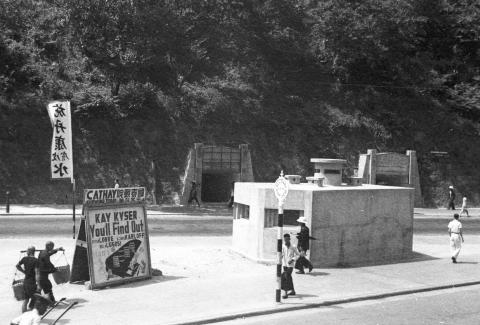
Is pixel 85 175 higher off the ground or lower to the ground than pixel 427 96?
lower

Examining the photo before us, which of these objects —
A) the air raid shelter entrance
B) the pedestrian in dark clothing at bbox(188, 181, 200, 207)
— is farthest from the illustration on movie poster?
the air raid shelter entrance

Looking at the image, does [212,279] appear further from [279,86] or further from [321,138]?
[279,86]

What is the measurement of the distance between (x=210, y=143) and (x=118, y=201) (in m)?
23.2

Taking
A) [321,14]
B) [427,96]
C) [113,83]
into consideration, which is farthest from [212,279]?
[427,96]

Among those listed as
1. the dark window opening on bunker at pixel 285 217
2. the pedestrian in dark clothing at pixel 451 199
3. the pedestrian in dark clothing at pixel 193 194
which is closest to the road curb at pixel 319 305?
the dark window opening on bunker at pixel 285 217

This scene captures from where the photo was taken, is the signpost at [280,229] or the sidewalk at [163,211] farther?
the sidewalk at [163,211]

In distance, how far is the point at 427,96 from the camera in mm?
51719

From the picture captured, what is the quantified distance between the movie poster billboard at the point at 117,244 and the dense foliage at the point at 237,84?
19.5 meters

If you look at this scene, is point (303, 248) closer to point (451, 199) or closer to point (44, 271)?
point (44, 271)

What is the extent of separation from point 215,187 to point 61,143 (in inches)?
824

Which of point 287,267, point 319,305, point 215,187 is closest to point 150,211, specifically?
point 215,187

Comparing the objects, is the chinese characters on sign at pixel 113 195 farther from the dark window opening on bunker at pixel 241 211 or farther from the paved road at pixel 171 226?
the paved road at pixel 171 226

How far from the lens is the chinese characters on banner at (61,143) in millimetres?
19703

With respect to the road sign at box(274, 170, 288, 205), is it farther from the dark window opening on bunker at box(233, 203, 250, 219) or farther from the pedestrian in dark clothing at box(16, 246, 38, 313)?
the dark window opening on bunker at box(233, 203, 250, 219)
